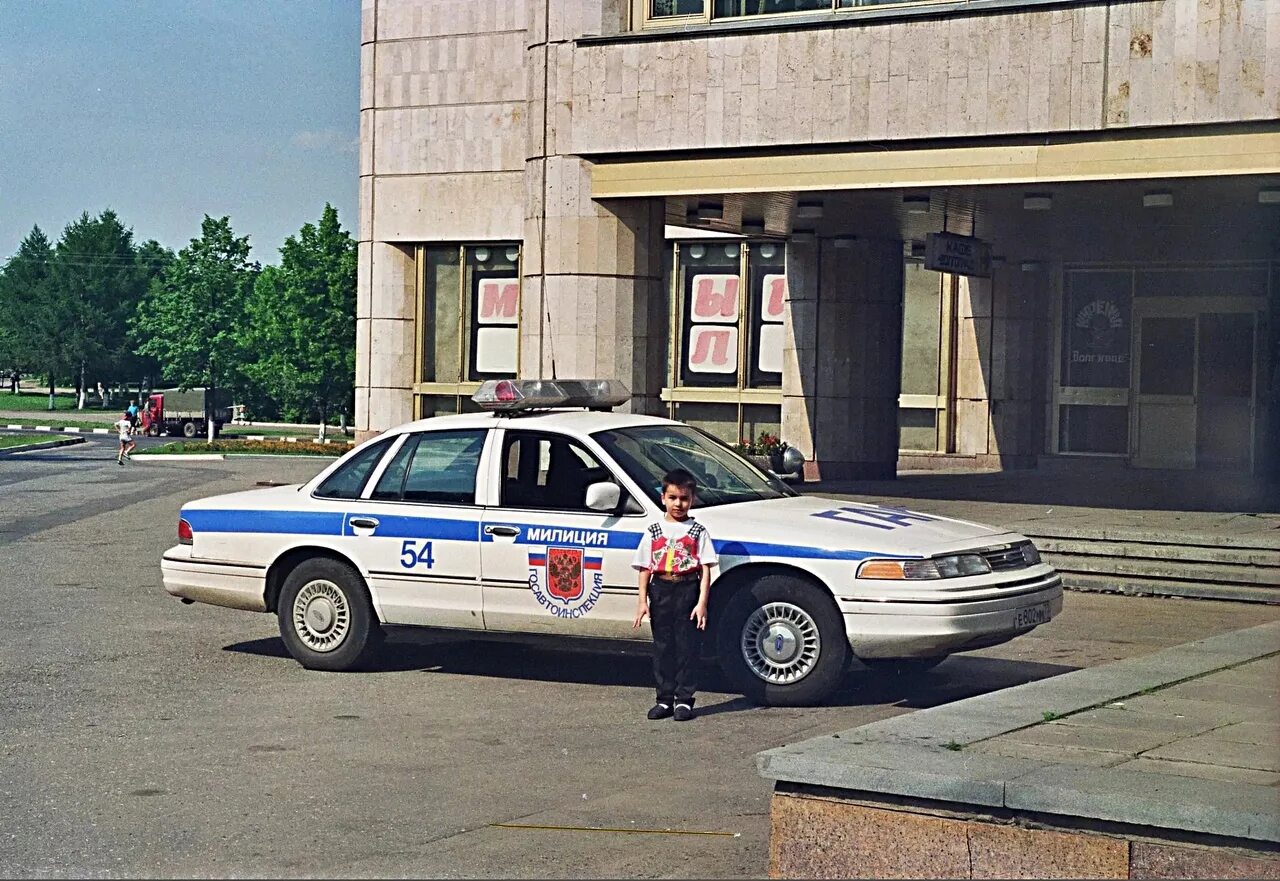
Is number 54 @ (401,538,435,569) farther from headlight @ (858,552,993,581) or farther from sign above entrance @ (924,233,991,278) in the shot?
sign above entrance @ (924,233,991,278)

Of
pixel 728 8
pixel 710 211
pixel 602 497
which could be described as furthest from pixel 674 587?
pixel 710 211

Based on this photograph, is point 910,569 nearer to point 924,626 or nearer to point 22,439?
point 924,626

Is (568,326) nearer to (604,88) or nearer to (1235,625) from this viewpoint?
(604,88)

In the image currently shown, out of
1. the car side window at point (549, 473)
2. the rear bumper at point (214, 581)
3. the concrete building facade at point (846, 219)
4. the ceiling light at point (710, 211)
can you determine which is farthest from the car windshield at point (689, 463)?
the ceiling light at point (710, 211)

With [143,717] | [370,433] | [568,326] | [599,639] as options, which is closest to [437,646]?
[599,639]

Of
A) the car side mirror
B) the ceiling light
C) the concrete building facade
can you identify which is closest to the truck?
the concrete building facade

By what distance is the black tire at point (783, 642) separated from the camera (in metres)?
10.2

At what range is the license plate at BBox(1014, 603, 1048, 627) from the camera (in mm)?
10438

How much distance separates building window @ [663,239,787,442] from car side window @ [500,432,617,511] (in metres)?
19.4

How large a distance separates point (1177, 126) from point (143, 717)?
12.2 metres

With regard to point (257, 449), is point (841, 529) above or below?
above

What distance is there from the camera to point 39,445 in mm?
54375

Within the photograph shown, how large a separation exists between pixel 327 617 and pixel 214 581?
0.92 metres

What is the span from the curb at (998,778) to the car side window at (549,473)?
3754mm
